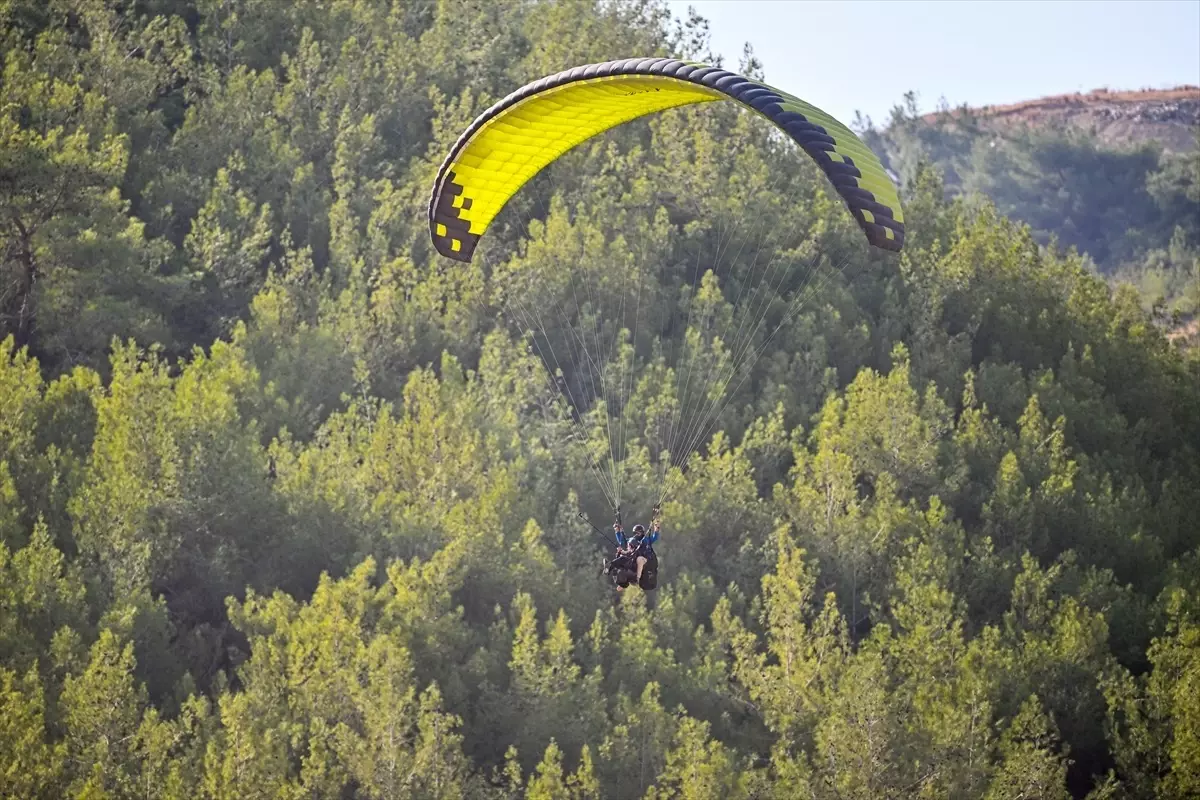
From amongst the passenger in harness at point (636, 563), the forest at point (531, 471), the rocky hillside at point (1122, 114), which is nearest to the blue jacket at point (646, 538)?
the passenger in harness at point (636, 563)

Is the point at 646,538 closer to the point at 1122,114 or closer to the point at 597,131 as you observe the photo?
the point at 597,131

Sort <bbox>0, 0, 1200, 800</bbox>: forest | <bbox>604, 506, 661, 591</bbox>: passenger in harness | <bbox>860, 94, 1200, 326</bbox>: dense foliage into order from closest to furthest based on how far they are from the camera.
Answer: <bbox>604, 506, 661, 591</bbox>: passenger in harness
<bbox>0, 0, 1200, 800</bbox>: forest
<bbox>860, 94, 1200, 326</bbox>: dense foliage

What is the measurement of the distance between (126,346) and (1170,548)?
16.2 meters

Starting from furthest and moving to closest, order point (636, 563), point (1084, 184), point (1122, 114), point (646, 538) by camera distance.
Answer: point (1122, 114) < point (1084, 184) < point (646, 538) < point (636, 563)

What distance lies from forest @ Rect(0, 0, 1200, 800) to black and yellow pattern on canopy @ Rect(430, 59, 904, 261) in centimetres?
563

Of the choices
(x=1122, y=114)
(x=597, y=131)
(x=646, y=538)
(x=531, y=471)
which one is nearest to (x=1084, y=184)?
(x=1122, y=114)

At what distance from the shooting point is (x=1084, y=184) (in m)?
81.9

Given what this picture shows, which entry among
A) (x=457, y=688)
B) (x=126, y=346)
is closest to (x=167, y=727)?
(x=457, y=688)

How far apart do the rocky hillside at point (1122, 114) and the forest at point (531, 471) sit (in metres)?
57.4

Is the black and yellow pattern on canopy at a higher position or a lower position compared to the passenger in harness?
higher

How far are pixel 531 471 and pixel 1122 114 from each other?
7125cm

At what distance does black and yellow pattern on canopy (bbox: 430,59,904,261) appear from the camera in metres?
14.5

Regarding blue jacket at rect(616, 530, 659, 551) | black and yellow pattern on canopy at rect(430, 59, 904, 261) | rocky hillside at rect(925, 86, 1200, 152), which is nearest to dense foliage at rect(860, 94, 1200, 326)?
rocky hillside at rect(925, 86, 1200, 152)

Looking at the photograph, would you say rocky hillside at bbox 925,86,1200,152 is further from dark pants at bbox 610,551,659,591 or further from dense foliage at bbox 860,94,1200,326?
dark pants at bbox 610,551,659,591
